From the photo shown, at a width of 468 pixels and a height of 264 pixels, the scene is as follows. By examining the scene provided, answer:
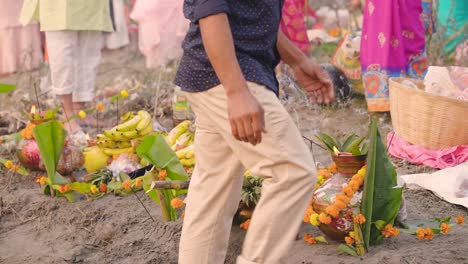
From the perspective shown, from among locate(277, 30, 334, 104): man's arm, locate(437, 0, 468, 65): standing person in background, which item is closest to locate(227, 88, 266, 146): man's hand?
locate(277, 30, 334, 104): man's arm

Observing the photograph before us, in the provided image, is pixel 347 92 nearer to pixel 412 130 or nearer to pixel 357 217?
pixel 412 130

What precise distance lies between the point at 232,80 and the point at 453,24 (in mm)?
5174

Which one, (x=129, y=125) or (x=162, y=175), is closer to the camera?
(x=162, y=175)

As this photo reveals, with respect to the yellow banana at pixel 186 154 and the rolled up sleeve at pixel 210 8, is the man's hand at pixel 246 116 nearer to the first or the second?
the rolled up sleeve at pixel 210 8

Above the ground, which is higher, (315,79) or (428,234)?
(315,79)

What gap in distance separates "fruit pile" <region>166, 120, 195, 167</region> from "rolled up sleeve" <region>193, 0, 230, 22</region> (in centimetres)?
195

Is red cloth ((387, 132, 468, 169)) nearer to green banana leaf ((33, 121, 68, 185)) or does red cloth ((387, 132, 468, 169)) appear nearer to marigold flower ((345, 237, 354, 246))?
marigold flower ((345, 237, 354, 246))

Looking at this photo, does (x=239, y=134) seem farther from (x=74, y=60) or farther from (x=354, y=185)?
(x=74, y=60)

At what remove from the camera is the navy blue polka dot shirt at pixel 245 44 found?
2.11 metres

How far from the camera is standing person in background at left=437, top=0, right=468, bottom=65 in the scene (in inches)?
251

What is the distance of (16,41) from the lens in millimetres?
6035

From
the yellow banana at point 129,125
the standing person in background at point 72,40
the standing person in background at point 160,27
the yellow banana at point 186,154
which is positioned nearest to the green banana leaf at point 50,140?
the yellow banana at point 129,125

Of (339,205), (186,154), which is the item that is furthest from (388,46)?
(339,205)

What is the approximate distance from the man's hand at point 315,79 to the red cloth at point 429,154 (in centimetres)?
148
